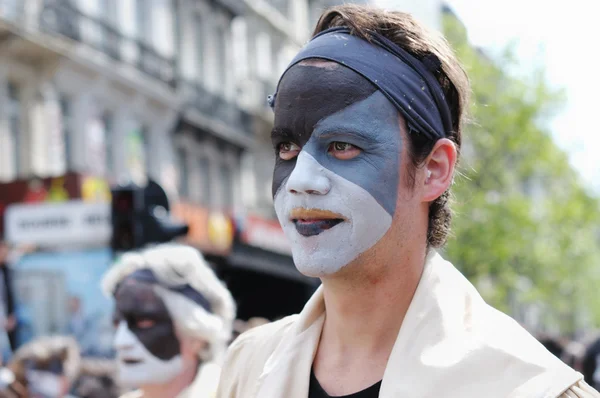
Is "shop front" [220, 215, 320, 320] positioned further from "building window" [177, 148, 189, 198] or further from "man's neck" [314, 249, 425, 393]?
"man's neck" [314, 249, 425, 393]

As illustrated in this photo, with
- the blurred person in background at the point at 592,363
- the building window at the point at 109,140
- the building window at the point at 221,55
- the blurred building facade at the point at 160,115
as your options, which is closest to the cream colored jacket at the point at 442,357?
the blurred person in background at the point at 592,363

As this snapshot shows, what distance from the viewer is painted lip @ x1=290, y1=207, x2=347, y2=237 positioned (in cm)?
238

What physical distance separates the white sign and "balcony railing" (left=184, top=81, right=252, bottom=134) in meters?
16.8

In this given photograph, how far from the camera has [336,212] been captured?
2.37m

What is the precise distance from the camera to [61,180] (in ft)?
49.8

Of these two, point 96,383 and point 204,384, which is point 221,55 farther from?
point 204,384

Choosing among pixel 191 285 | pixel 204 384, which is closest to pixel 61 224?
pixel 191 285

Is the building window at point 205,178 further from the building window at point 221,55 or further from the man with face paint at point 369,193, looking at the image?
the man with face paint at point 369,193

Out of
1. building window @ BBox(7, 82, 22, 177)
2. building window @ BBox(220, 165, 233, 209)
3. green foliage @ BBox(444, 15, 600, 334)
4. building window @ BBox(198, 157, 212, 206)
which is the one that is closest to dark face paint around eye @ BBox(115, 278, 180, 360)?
building window @ BBox(7, 82, 22, 177)

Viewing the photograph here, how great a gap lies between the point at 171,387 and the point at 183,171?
23709mm

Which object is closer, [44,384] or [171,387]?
[171,387]

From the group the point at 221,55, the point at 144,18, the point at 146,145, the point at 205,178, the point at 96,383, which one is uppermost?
the point at 144,18

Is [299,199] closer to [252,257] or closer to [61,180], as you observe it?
[61,180]

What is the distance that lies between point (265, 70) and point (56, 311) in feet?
77.2
